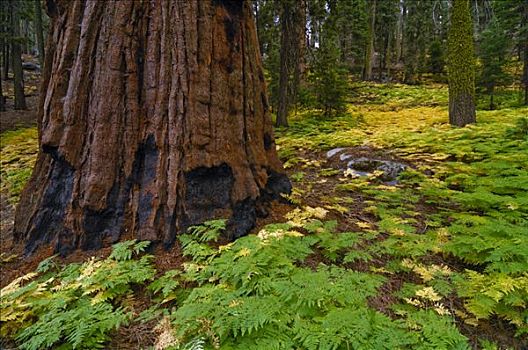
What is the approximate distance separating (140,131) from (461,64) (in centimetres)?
851

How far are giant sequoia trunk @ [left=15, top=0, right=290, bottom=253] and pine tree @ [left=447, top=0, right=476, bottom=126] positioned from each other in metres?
7.26

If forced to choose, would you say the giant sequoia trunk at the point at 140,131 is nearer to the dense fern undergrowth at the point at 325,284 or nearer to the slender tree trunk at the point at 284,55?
the dense fern undergrowth at the point at 325,284

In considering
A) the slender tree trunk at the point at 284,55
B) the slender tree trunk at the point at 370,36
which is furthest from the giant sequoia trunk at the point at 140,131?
the slender tree trunk at the point at 370,36

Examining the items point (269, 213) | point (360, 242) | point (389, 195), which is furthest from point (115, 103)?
point (389, 195)

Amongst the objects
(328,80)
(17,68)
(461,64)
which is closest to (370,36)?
(328,80)

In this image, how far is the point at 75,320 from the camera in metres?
2.50

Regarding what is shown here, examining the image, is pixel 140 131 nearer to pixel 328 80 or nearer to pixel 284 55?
pixel 284 55

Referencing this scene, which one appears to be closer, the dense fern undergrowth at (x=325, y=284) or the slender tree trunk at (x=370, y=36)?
the dense fern undergrowth at (x=325, y=284)

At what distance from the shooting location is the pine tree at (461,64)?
8555mm

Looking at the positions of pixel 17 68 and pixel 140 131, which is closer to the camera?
pixel 140 131

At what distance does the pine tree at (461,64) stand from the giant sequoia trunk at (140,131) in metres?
7.26

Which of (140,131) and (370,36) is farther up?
(370,36)

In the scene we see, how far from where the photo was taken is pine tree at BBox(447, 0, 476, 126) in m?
8.55

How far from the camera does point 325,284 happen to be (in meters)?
2.55
